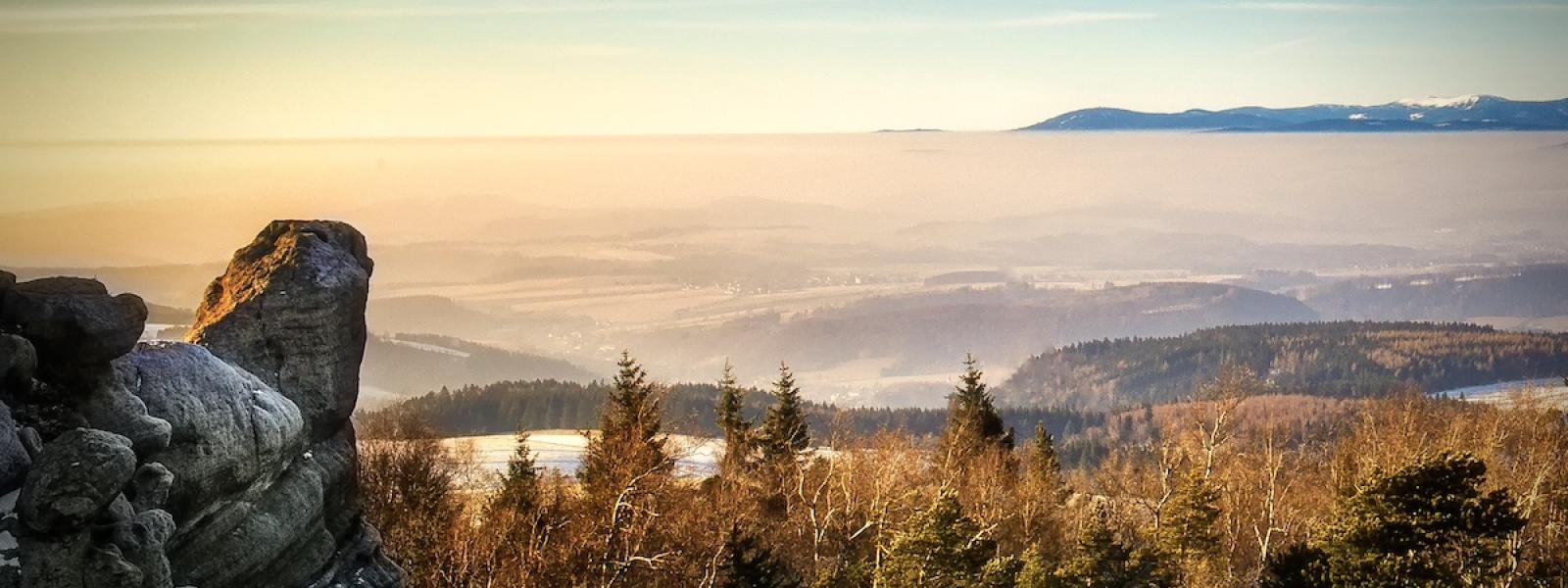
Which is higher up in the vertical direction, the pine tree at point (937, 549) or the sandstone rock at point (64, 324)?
the sandstone rock at point (64, 324)

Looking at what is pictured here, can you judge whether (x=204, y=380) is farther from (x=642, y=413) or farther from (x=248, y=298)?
(x=642, y=413)

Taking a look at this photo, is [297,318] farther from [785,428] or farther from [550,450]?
[550,450]

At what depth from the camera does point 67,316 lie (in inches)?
592

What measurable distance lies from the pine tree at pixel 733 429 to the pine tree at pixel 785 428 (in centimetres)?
97

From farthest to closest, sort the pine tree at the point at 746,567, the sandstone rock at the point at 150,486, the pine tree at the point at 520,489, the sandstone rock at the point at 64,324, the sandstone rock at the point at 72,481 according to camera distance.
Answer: the pine tree at the point at 520,489 < the pine tree at the point at 746,567 < the sandstone rock at the point at 64,324 < the sandstone rock at the point at 150,486 < the sandstone rock at the point at 72,481

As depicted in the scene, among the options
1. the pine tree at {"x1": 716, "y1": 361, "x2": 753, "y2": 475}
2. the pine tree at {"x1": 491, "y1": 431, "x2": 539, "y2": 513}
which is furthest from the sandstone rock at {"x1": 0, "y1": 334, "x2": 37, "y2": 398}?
the pine tree at {"x1": 716, "y1": 361, "x2": 753, "y2": 475}

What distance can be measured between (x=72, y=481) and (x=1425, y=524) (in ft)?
112

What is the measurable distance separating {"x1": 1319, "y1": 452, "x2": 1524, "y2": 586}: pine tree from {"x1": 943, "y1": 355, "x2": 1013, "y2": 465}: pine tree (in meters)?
25.4

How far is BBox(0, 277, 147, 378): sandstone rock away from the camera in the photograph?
589 inches

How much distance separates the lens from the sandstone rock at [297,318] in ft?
63.9

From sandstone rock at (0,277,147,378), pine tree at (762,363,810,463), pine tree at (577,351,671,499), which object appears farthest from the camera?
pine tree at (762,363,810,463)

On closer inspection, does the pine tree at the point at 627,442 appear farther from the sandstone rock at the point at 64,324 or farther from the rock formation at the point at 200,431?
the sandstone rock at the point at 64,324

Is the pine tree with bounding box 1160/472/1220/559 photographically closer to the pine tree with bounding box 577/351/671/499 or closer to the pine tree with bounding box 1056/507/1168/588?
the pine tree with bounding box 1056/507/1168/588

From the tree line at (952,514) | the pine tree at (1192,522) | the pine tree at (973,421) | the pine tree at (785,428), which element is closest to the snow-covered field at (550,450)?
the pine tree at (973,421)
